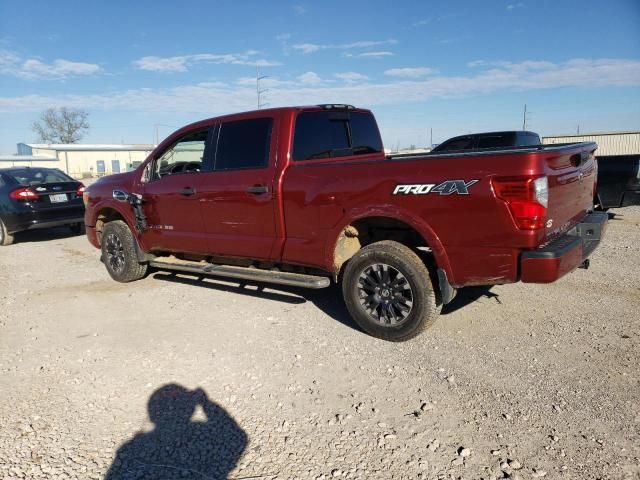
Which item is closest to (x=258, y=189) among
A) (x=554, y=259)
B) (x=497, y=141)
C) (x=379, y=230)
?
(x=379, y=230)

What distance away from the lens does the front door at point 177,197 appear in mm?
5633

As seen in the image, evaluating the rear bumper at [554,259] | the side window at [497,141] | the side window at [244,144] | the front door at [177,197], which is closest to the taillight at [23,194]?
the front door at [177,197]

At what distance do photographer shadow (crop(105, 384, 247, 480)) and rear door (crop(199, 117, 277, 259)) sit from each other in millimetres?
2020

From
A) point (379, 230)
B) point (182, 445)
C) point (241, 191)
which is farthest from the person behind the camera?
point (241, 191)

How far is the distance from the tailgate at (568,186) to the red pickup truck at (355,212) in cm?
2

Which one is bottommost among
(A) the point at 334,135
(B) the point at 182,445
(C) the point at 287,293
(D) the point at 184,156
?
(B) the point at 182,445

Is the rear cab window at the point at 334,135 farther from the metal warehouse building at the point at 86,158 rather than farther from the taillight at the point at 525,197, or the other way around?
the metal warehouse building at the point at 86,158

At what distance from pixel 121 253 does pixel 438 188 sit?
15.2 ft

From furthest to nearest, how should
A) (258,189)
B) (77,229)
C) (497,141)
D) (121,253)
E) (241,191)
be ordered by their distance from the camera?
1. (77,229)
2. (497,141)
3. (121,253)
4. (241,191)
5. (258,189)

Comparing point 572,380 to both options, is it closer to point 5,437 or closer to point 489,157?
point 489,157

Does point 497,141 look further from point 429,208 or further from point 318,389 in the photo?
point 318,389

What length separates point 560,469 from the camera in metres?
2.53

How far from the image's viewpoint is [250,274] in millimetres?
5105

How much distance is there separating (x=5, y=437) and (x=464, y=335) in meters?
3.48
